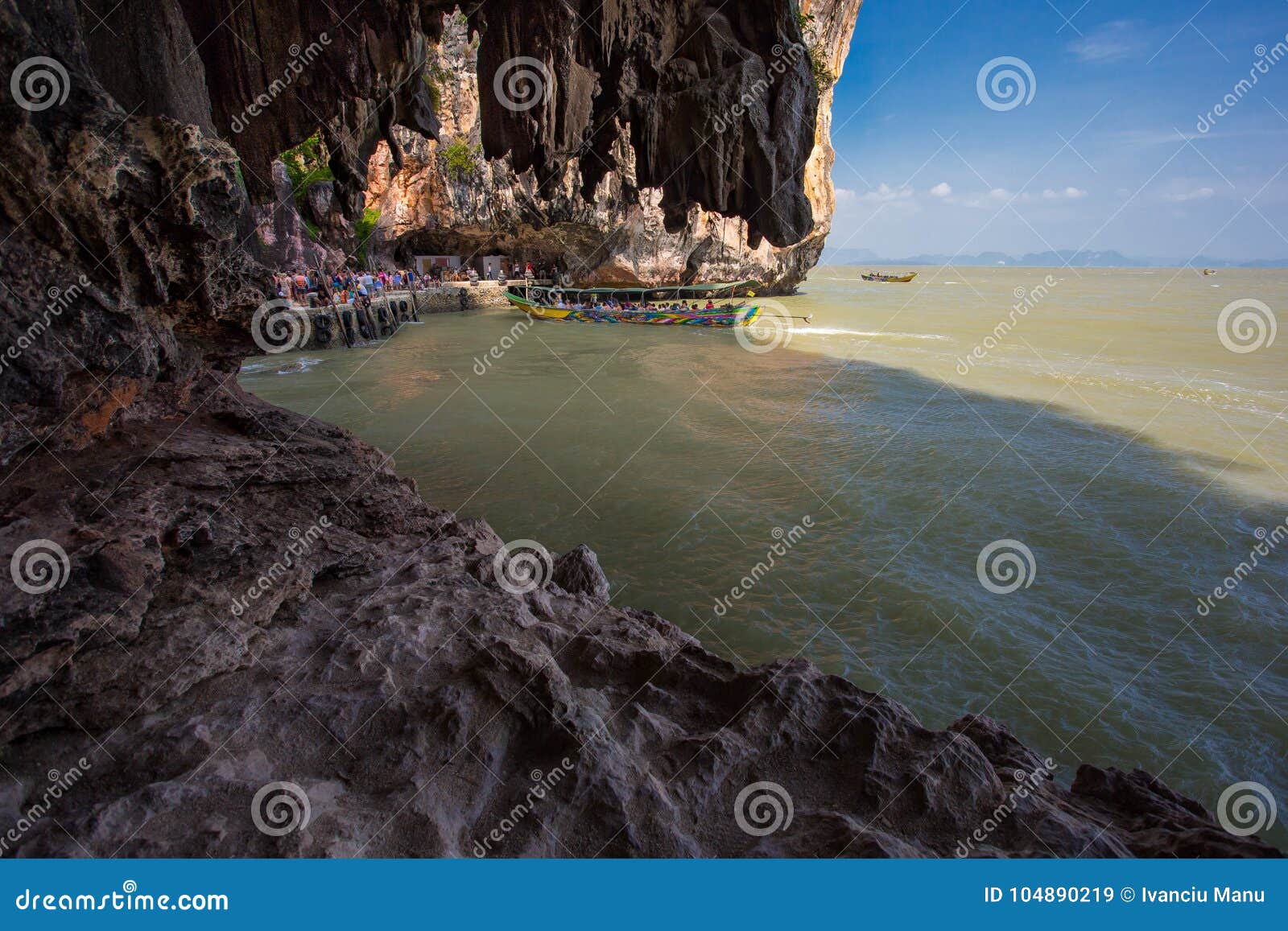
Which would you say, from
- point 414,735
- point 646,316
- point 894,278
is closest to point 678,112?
point 414,735

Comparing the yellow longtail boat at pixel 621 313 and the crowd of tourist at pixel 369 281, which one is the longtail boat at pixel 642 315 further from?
the crowd of tourist at pixel 369 281

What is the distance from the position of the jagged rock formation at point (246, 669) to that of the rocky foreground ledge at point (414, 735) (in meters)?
0.01

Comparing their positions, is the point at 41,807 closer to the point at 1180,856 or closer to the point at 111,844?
the point at 111,844

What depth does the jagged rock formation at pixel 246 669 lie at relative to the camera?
2336 millimetres

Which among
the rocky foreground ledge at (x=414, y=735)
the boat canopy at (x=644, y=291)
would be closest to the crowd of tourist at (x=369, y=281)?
the boat canopy at (x=644, y=291)

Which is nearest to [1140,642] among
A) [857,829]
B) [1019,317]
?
[857,829]

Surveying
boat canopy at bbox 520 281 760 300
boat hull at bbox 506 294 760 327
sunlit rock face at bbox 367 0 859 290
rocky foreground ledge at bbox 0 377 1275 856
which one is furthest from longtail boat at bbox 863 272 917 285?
rocky foreground ledge at bbox 0 377 1275 856

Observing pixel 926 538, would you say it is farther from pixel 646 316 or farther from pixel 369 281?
pixel 369 281

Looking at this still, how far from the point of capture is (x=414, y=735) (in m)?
2.67

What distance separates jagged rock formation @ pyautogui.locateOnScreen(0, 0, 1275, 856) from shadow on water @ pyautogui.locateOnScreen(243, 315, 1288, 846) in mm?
1997

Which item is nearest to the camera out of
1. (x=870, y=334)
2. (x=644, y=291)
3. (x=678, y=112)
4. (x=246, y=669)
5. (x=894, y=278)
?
(x=246, y=669)

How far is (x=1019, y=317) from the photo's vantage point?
3300cm

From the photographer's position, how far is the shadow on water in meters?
4.95

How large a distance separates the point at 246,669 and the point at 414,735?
1.00 m
